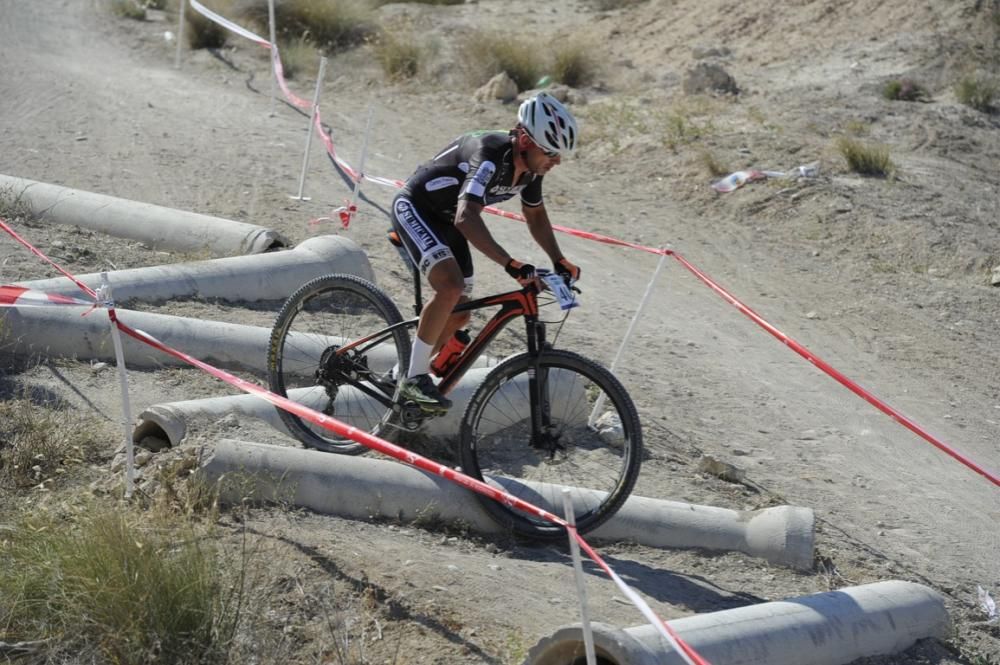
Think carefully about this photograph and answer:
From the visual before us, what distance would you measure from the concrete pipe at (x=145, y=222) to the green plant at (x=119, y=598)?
15.4 feet

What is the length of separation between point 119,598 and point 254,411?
210cm

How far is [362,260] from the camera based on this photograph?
8477 mm

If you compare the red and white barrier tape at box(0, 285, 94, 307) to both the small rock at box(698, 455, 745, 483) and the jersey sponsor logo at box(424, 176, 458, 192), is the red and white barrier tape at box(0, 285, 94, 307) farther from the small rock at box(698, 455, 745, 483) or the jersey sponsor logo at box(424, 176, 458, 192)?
the small rock at box(698, 455, 745, 483)

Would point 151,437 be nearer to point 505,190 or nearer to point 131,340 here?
point 131,340

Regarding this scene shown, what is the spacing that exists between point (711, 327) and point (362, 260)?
3024 mm

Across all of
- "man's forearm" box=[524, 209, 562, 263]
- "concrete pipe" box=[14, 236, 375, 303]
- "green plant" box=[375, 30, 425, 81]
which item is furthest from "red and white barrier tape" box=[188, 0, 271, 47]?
"man's forearm" box=[524, 209, 562, 263]

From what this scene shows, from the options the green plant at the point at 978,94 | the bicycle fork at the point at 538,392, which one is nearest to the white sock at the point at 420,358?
the bicycle fork at the point at 538,392

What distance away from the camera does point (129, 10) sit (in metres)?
19.8

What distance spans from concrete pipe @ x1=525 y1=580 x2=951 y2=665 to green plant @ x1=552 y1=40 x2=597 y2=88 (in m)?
12.6

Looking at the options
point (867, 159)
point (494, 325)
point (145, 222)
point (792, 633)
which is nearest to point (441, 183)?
point (494, 325)

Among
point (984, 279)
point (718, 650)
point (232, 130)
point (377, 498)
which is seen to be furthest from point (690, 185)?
point (718, 650)

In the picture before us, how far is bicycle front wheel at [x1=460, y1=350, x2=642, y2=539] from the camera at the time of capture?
5.58m

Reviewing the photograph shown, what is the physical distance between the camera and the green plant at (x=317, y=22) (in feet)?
61.5

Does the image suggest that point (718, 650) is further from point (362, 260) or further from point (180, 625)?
point (362, 260)
